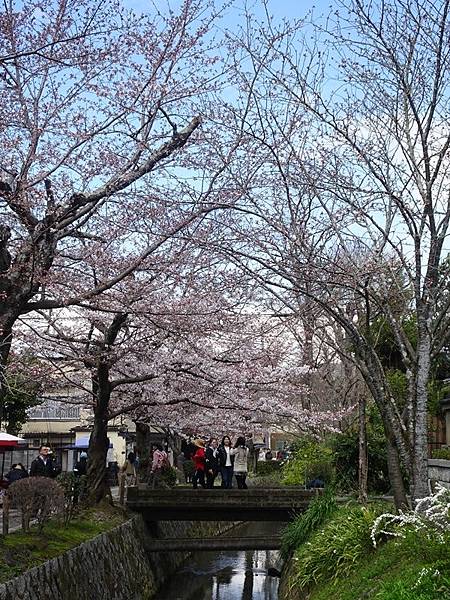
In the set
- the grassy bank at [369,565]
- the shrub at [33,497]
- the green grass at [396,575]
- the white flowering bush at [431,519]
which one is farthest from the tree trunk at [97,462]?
the white flowering bush at [431,519]

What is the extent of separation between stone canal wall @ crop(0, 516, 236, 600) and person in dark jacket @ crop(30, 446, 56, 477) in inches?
87.4

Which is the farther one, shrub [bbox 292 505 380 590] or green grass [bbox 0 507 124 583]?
green grass [bbox 0 507 124 583]

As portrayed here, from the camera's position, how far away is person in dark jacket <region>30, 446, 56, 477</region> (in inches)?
674

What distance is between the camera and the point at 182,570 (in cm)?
2189

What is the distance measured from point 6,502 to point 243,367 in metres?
6.70

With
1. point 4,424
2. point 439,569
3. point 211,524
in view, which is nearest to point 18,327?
point 439,569

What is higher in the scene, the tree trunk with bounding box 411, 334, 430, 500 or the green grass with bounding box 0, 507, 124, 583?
the tree trunk with bounding box 411, 334, 430, 500

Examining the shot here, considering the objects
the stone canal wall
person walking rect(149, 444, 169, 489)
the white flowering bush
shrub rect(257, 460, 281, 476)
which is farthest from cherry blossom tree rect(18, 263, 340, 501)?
shrub rect(257, 460, 281, 476)

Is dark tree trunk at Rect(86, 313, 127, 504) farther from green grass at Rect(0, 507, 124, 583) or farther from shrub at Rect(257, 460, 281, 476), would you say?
shrub at Rect(257, 460, 281, 476)

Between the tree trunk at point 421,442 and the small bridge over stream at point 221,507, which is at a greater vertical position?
the tree trunk at point 421,442

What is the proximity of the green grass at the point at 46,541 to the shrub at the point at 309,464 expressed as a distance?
710 cm

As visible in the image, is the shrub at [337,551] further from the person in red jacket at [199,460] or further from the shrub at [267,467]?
the shrub at [267,467]

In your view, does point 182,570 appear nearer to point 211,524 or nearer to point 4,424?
point 211,524

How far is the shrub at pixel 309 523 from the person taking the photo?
14.3 metres
